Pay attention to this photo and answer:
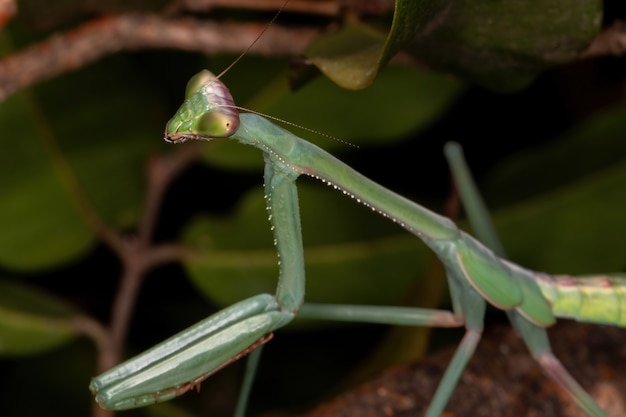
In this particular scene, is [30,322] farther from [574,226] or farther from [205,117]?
[574,226]

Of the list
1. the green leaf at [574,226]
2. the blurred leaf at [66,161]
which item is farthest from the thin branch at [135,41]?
the green leaf at [574,226]

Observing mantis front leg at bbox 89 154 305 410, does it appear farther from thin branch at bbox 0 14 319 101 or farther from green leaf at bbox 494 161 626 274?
green leaf at bbox 494 161 626 274

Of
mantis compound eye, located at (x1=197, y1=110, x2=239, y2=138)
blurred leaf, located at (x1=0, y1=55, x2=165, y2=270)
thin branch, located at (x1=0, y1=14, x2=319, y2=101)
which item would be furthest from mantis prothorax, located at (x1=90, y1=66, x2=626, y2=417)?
blurred leaf, located at (x1=0, y1=55, x2=165, y2=270)

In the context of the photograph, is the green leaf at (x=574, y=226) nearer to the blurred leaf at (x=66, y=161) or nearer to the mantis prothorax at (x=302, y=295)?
the mantis prothorax at (x=302, y=295)

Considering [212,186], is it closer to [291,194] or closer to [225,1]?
[225,1]

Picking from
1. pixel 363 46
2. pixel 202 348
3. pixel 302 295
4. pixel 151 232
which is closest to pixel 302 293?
pixel 302 295

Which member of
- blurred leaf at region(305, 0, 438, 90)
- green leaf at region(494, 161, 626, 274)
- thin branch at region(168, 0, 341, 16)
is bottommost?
green leaf at region(494, 161, 626, 274)
